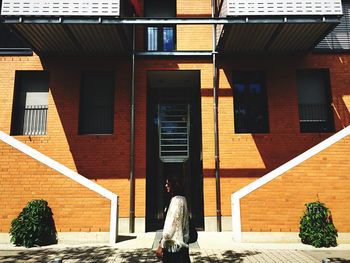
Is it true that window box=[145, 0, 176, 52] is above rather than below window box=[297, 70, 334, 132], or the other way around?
above

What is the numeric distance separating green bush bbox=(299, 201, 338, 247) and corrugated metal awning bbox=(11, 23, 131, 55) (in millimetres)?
7691

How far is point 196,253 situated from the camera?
287 inches

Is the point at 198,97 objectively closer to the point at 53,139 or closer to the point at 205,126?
the point at 205,126

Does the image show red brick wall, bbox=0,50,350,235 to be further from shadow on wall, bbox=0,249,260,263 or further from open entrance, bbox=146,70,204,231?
shadow on wall, bbox=0,249,260,263

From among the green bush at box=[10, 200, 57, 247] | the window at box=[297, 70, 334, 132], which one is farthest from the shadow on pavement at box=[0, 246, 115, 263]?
the window at box=[297, 70, 334, 132]

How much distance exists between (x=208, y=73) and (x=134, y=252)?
6.89 metres

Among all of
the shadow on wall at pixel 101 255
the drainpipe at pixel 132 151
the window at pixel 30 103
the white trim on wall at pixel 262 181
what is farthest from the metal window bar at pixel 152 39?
the shadow on wall at pixel 101 255

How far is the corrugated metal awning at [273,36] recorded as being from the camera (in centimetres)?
940

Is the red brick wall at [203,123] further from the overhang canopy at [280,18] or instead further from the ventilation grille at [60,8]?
the ventilation grille at [60,8]

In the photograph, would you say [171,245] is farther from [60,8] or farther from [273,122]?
[273,122]

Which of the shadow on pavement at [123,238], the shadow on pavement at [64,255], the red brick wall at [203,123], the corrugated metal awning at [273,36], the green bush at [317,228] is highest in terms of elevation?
the corrugated metal awning at [273,36]

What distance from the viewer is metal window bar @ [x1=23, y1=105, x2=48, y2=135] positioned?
11461 millimetres

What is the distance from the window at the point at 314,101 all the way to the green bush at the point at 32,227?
30.2 feet

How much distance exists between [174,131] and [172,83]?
2031 mm
